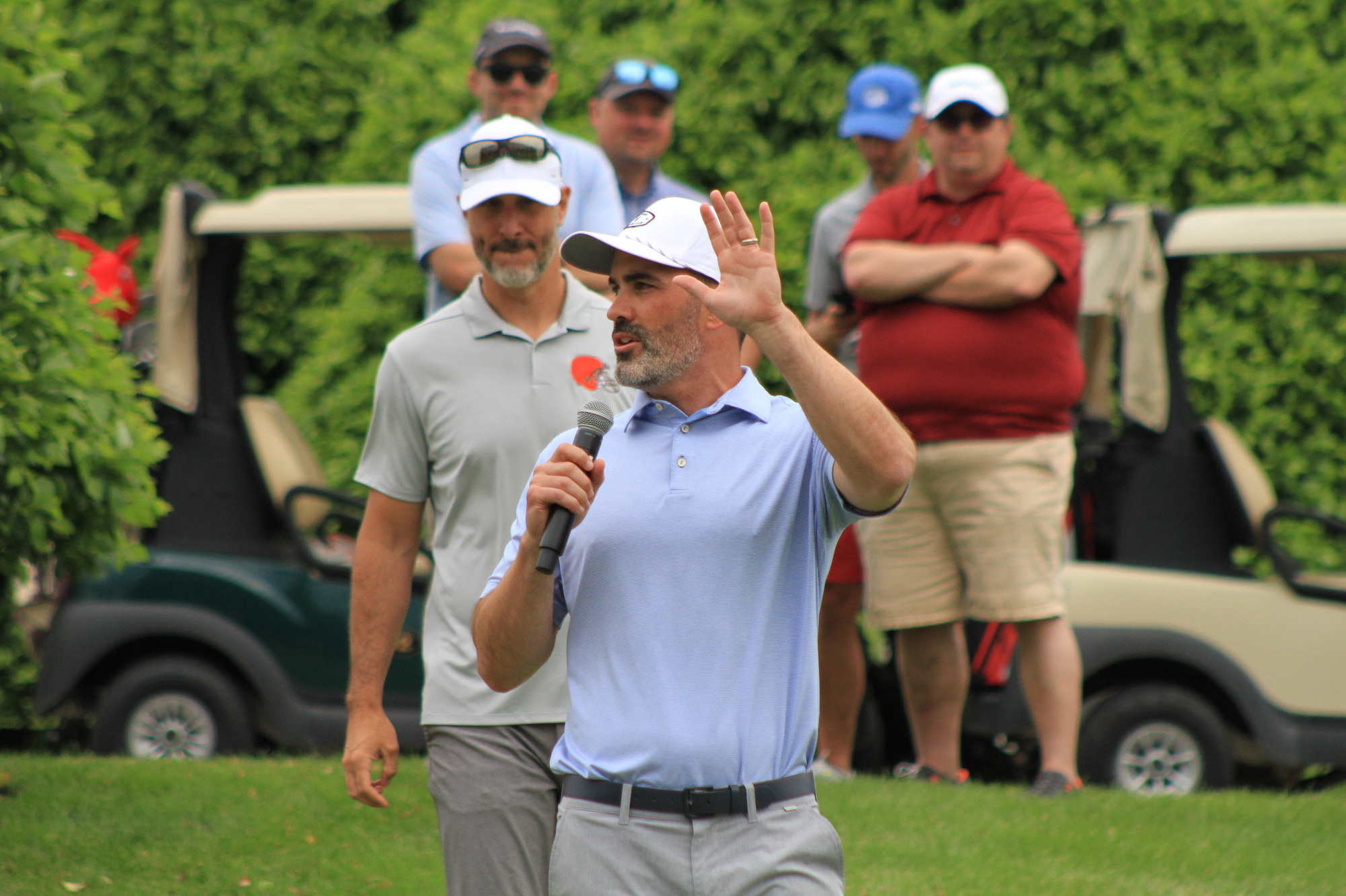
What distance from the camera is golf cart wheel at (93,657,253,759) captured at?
20.7 feet

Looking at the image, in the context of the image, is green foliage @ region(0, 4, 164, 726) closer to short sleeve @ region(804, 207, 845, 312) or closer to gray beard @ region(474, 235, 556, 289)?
gray beard @ region(474, 235, 556, 289)

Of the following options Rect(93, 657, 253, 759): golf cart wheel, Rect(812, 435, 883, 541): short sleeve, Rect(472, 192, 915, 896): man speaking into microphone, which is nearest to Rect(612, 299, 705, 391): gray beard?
Rect(472, 192, 915, 896): man speaking into microphone

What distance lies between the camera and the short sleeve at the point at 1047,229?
521 cm

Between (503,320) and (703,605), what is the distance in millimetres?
1256

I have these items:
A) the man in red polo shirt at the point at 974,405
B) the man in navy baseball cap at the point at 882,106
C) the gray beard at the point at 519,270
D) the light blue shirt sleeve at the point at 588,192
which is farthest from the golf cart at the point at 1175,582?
the gray beard at the point at 519,270

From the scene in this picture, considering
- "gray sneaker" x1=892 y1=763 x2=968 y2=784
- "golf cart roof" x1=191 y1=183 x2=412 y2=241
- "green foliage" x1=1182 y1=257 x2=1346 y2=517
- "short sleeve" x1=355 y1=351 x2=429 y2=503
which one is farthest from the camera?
"green foliage" x1=1182 y1=257 x2=1346 y2=517

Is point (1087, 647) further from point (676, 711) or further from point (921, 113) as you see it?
point (676, 711)

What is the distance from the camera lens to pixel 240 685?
641 centimetres

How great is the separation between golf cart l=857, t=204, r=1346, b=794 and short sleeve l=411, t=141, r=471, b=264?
262 cm

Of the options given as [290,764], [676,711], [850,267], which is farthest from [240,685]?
[676,711]

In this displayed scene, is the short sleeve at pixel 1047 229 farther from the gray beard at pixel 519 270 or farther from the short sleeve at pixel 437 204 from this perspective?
the gray beard at pixel 519 270

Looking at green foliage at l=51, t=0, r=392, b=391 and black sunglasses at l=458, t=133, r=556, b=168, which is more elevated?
green foliage at l=51, t=0, r=392, b=391

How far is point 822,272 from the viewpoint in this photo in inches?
236

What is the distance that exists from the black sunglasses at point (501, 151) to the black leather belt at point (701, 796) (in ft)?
5.48
